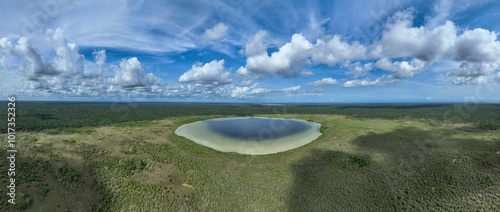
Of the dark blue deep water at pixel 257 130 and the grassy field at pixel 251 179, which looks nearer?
the grassy field at pixel 251 179

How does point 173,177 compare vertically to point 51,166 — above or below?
below

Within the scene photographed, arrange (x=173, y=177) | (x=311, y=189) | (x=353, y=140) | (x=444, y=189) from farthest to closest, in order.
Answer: (x=353, y=140), (x=173, y=177), (x=311, y=189), (x=444, y=189)

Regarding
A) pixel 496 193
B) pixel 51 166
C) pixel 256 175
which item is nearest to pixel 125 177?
pixel 51 166

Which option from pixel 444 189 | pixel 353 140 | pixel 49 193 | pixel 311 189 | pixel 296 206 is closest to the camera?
pixel 49 193

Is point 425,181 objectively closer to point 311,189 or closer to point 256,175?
point 311,189

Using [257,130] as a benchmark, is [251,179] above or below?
below

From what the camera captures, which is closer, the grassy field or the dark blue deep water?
the grassy field

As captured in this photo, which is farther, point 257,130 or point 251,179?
point 257,130

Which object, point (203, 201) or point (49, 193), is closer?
point (49, 193)
